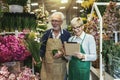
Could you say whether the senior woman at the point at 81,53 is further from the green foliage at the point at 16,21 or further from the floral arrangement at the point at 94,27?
the green foliage at the point at 16,21

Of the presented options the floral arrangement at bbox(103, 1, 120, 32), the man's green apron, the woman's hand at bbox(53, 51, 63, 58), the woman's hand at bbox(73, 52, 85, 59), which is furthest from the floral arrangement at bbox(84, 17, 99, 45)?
the woman's hand at bbox(73, 52, 85, 59)

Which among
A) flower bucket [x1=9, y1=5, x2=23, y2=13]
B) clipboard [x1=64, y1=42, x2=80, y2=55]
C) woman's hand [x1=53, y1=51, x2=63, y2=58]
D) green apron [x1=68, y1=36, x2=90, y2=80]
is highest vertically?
flower bucket [x1=9, y1=5, x2=23, y2=13]

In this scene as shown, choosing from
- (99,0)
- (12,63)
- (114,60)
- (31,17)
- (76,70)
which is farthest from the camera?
(99,0)

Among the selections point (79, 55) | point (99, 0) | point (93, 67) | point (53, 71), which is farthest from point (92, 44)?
point (99, 0)

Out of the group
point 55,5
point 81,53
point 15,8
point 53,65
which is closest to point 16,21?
point 15,8

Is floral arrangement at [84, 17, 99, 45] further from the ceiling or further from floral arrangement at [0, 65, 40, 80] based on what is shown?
the ceiling

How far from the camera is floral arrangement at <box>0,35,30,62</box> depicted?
2178mm

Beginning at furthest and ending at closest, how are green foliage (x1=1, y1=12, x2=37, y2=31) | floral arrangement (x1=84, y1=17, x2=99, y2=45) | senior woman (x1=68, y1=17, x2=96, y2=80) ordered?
floral arrangement (x1=84, y1=17, x2=99, y2=45) < green foliage (x1=1, y1=12, x2=37, y2=31) < senior woman (x1=68, y1=17, x2=96, y2=80)

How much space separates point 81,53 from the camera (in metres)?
3.20

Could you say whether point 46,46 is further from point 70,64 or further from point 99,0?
point 99,0

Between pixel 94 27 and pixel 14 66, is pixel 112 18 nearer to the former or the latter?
pixel 94 27

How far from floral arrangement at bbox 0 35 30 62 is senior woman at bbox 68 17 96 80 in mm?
945

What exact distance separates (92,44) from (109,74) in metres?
0.40

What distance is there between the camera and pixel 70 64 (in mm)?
3445
